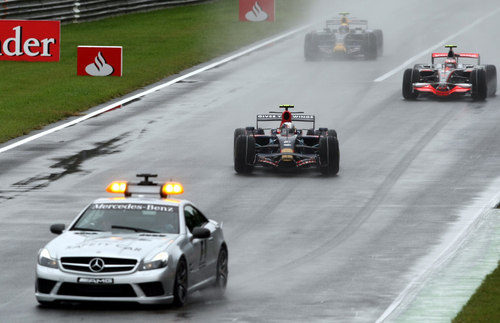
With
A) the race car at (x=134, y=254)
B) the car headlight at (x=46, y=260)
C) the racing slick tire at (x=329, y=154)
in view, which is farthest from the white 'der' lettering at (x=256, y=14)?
the car headlight at (x=46, y=260)

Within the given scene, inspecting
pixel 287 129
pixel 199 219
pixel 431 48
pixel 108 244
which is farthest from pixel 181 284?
pixel 431 48

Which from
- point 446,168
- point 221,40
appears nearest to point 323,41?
point 221,40

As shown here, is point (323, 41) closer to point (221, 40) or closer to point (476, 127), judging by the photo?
point (221, 40)

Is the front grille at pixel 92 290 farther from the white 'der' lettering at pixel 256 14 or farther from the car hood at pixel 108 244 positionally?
the white 'der' lettering at pixel 256 14

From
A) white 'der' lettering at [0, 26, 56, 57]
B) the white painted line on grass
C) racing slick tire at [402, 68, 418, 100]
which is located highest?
white 'der' lettering at [0, 26, 56, 57]

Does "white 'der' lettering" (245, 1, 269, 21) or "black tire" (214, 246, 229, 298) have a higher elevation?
"white 'der' lettering" (245, 1, 269, 21)

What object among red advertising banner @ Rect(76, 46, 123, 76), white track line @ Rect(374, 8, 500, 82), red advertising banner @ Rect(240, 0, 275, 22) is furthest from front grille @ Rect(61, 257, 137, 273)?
red advertising banner @ Rect(240, 0, 275, 22)

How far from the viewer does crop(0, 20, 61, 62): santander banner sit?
44.2 metres

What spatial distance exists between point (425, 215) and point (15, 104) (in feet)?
57.0

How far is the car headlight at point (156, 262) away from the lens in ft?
53.1

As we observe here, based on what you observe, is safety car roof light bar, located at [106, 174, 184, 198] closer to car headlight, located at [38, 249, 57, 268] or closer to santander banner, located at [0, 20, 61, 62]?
car headlight, located at [38, 249, 57, 268]

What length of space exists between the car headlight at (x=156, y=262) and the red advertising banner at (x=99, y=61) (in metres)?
27.1

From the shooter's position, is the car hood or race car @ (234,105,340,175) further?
race car @ (234,105,340,175)

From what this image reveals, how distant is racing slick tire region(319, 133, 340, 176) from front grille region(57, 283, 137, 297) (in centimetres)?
1299
